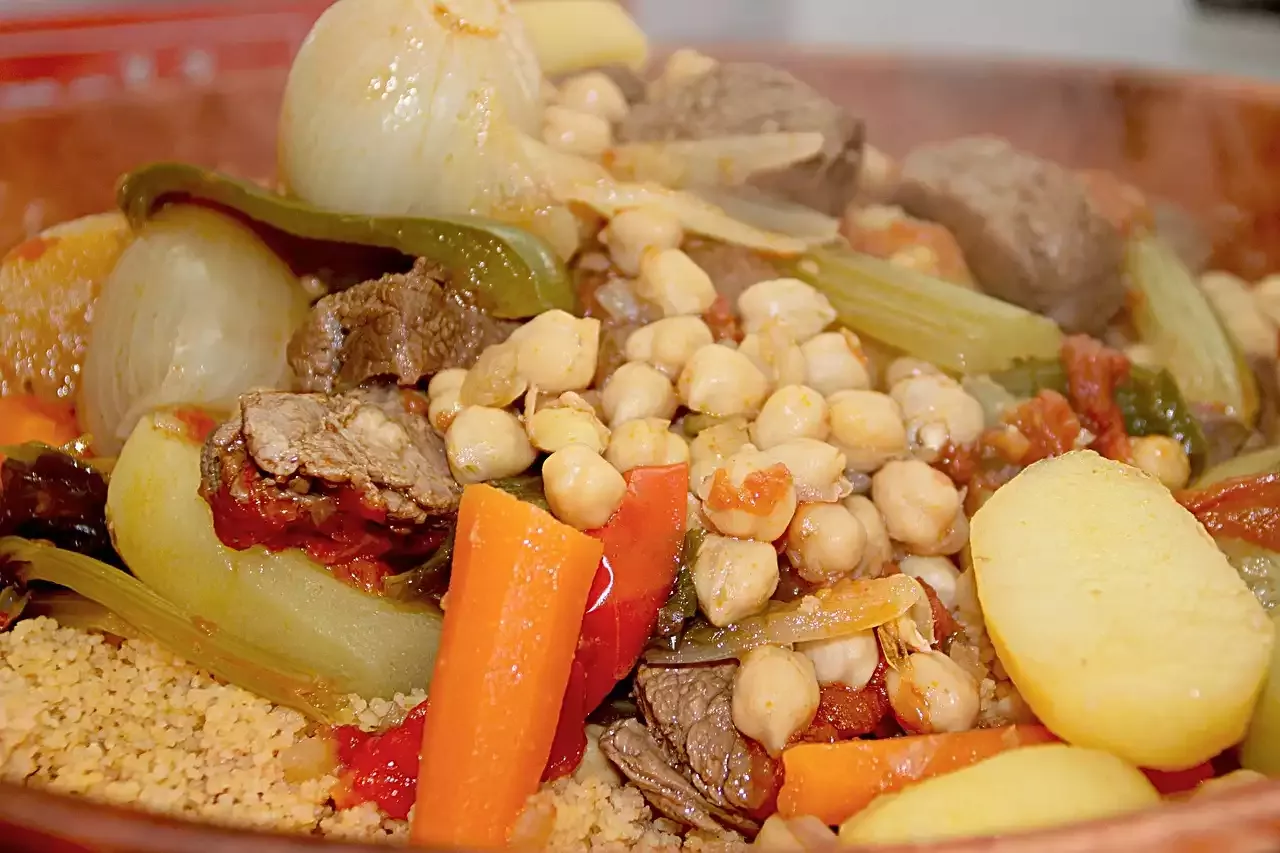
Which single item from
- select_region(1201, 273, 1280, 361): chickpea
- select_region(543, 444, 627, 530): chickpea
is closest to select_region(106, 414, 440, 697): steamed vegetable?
select_region(543, 444, 627, 530): chickpea

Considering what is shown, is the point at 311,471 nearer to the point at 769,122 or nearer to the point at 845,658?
the point at 845,658

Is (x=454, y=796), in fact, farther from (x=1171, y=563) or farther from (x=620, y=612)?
(x=1171, y=563)

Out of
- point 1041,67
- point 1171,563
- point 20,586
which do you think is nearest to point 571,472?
point 1171,563

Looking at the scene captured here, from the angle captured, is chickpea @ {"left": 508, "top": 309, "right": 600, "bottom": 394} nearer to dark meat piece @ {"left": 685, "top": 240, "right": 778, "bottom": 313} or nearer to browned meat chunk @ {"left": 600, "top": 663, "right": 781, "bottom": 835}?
dark meat piece @ {"left": 685, "top": 240, "right": 778, "bottom": 313}

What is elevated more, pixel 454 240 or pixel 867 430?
pixel 454 240

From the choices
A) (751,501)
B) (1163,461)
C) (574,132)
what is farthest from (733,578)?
(574,132)

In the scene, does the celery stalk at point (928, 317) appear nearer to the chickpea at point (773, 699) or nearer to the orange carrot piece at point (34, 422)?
the chickpea at point (773, 699)
